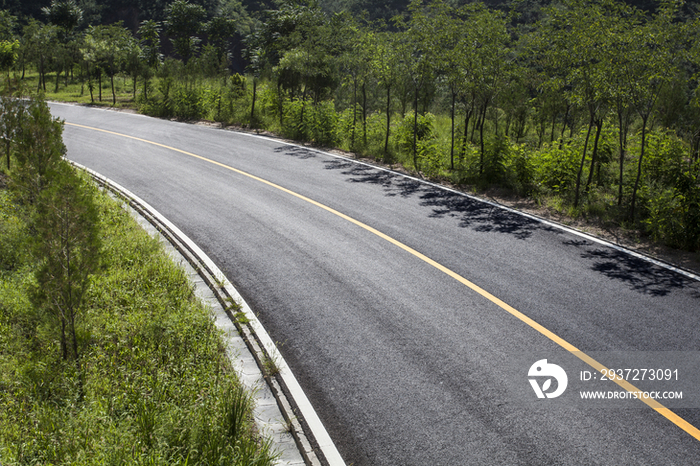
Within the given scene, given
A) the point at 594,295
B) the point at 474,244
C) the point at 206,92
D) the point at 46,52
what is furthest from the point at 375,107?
the point at 46,52

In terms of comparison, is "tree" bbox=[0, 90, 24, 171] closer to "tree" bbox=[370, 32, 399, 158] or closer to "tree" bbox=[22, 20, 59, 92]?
"tree" bbox=[370, 32, 399, 158]

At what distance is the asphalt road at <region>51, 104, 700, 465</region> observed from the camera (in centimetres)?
458

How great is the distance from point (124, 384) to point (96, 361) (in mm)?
723

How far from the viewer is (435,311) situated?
6758mm

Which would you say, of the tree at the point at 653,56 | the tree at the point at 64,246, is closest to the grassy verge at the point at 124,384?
the tree at the point at 64,246

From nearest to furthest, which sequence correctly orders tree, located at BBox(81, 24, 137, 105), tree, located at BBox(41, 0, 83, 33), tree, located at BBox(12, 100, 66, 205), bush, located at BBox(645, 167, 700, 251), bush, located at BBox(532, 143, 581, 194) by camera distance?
tree, located at BBox(12, 100, 66, 205), bush, located at BBox(645, 167, 700, 251), bush, located at BBox(532, 143, 581, 194), tree, located at BBox(81, 24, 137, 105), tree, located at BBox(41, 0, 83, 33)

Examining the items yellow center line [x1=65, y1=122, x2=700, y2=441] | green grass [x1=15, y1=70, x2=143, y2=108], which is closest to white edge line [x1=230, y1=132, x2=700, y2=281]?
yellow center line [x1=65, y1=122, x2=700, y2=441]

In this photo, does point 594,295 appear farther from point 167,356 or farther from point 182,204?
point 182,204

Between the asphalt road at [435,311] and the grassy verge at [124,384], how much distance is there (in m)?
0.96

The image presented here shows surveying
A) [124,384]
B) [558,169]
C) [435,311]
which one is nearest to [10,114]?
[124,384]

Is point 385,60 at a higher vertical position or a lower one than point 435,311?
higher

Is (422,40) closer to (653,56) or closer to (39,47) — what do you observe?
(653,56)

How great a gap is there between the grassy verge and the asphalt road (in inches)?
37.7

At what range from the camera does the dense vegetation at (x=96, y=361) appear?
14.0ft
